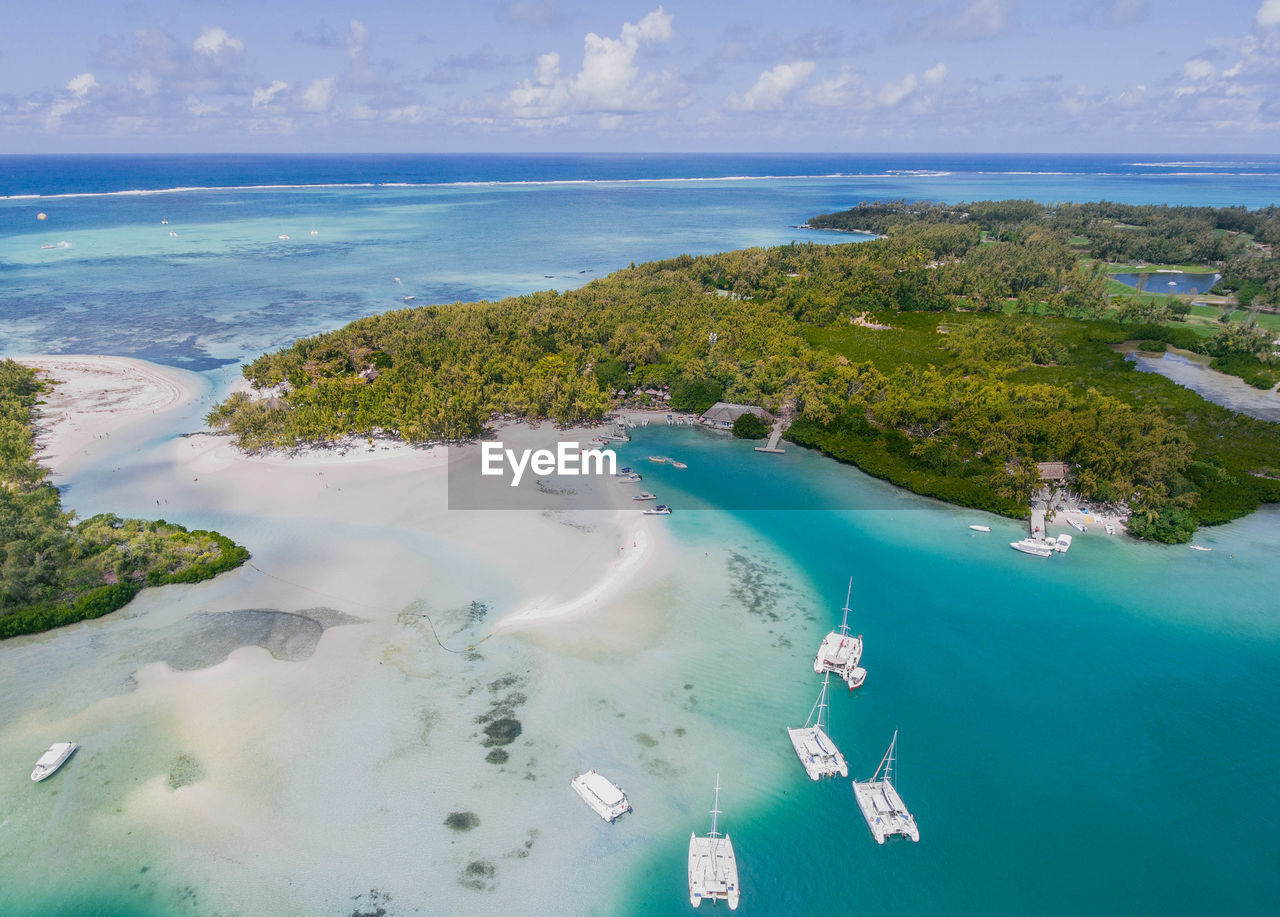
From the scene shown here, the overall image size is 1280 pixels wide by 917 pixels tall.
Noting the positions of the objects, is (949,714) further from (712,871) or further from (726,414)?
(726,414)

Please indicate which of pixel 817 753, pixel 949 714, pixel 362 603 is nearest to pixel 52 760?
pixel 362 603

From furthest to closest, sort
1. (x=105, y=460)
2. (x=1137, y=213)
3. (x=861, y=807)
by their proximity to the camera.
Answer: (x=1137, y=213)
(x=105, y=460)
(x=861, y=807)

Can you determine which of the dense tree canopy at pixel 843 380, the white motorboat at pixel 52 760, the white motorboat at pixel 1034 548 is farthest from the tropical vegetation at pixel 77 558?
the white motorboat at pixel 1034 548

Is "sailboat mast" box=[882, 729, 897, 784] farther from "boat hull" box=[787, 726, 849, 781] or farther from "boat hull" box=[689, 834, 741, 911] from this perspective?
"boat hull" box=[689, 834, 741, 911]

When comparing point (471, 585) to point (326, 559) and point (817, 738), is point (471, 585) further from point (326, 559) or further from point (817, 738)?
point (817, 738)

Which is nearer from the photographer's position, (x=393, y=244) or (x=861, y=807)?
(x=861, y=807)

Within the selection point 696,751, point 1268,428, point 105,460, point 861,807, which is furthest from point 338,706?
point 1268,428
